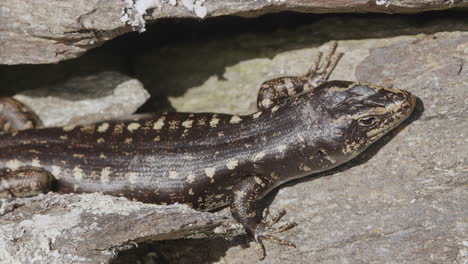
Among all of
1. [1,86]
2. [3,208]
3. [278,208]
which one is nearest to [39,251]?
[3,208]

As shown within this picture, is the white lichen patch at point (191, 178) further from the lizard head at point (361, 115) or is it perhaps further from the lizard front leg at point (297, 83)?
the lizard head at point (361, 115)

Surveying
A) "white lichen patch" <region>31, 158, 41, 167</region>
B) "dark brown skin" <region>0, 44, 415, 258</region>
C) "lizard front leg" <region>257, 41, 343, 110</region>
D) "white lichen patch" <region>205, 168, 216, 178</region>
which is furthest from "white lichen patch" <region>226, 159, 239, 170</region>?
"white lichen patch" <region>31, 158, 41, 167</region>

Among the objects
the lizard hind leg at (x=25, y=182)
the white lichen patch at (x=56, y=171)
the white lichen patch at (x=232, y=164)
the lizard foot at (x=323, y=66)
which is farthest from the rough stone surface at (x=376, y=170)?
the white lichen patch at (x=232, y=164)

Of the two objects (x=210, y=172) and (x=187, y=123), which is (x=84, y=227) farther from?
(x=187, y=123)

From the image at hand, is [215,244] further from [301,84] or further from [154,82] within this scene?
[154,82]

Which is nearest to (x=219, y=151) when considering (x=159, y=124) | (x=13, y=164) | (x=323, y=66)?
→ (x=159, y=124)

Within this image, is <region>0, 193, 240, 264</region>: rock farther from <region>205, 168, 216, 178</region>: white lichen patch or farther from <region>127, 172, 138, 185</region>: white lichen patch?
<region>205, 168, 216, 178</region>: white lichen patch
